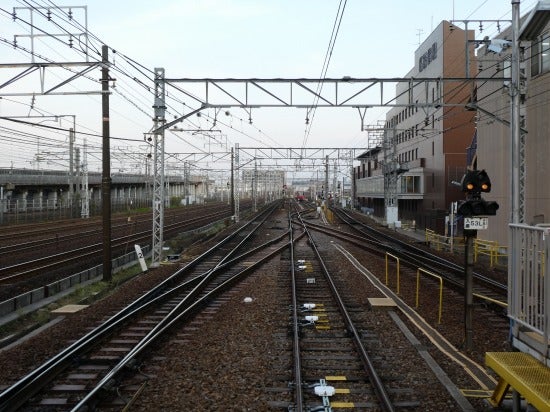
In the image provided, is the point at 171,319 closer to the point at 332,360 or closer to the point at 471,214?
the point at 332,360

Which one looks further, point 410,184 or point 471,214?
point 410,184

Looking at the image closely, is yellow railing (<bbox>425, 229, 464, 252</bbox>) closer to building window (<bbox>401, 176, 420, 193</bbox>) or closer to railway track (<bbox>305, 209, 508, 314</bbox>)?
railway track (<bbox>305, 209, 508, 314</bbox>)

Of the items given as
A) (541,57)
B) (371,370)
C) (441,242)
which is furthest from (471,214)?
(441,242)

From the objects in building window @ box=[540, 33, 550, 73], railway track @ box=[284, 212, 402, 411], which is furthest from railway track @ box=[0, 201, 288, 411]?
building window @ box=[540, 33, 550, 73]

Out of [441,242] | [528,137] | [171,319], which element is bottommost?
[171,319]

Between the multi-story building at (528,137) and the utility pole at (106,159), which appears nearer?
the utility pole at (106,159)

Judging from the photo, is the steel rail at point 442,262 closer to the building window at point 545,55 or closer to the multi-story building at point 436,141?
the building window at point 545,55

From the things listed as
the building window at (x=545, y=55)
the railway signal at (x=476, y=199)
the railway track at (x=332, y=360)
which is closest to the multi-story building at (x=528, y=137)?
the building window at (x=545, y=55)

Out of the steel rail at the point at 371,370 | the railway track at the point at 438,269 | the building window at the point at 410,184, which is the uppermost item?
the building window at the point at 410,184

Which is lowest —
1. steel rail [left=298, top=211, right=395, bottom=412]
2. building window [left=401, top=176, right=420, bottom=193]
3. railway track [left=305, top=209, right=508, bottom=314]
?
railway track [left=305, top=209, right=508, bottom=314]

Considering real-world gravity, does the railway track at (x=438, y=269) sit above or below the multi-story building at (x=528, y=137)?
below

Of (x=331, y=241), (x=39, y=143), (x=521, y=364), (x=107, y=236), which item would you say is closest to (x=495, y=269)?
(x=331, y=241)

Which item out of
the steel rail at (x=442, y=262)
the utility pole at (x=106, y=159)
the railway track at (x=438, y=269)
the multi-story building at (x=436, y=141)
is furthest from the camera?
the multi-story building at (x=436, y=141)

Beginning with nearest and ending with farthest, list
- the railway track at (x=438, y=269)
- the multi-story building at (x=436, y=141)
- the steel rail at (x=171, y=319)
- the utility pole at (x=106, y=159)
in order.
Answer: the steel rail at (x=171, y=319) < the railway track at (x=438, y=269) < the utility pole at (x=106, y=159) < the multi-story building at (x=436, y=141)
